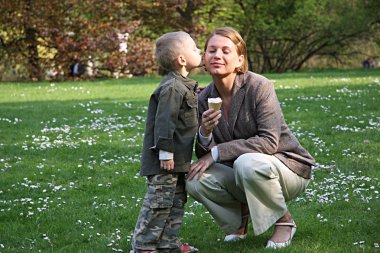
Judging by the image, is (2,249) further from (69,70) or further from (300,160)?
(69,70)

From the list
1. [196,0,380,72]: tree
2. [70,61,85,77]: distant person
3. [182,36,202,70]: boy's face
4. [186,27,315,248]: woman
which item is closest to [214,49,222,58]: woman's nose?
[186,27,315,248]: woman

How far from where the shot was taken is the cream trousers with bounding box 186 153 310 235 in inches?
182

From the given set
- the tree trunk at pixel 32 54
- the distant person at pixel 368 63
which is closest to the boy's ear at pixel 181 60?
the tree trunk at pixel 32 54

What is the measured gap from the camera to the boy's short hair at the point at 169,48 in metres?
4.80

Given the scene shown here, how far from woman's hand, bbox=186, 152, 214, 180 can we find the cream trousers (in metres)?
0.04

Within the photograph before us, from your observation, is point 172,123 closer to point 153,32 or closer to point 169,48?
point 169,48

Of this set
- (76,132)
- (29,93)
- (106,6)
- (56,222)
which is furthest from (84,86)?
(56,222)

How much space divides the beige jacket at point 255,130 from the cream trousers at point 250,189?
0.09 meters

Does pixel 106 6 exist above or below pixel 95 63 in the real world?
above

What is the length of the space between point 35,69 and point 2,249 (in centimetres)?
2097

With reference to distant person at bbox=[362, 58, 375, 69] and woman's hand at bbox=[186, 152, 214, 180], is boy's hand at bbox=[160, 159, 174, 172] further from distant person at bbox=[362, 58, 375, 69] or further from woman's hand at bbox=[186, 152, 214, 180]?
distant person at bbox=[362, 58, 375, 69]

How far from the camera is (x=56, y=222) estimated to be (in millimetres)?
5777

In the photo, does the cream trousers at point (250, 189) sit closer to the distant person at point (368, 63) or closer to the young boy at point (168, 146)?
the young boy at point (168, 146)

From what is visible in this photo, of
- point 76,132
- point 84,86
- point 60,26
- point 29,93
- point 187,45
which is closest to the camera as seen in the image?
point 187,45
